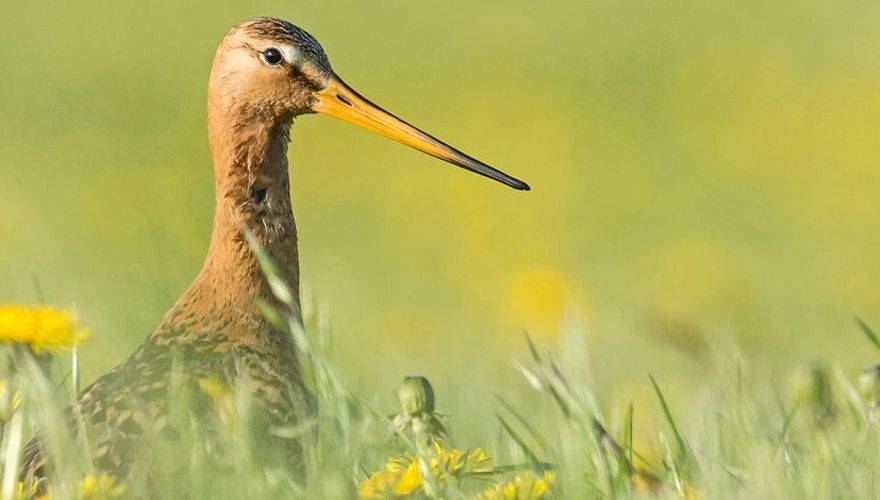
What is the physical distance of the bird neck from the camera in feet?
14.6

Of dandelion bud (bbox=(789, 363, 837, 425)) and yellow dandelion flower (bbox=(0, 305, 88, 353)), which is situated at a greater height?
yellow dandelion flower (bbox=(0, 305, 88, 353))

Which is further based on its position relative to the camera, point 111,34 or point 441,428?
point 111,34

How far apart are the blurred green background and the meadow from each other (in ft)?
0.11

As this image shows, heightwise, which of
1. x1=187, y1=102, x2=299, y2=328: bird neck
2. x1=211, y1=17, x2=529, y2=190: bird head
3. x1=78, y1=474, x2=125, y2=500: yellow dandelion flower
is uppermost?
x1=211, y1=17, x2=529, y2=190: bird head

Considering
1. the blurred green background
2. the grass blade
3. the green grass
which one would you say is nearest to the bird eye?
the blurred green background

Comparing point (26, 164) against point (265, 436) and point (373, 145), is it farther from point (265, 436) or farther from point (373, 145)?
point (265, 436)

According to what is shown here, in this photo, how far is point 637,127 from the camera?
13.5 m

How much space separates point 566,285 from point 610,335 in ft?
3.10

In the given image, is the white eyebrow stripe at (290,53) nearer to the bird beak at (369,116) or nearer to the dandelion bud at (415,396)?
the bird beak at (369,116)

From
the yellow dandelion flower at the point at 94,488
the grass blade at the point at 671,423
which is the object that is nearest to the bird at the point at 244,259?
the yellow dandelion flower at the point at 94,488

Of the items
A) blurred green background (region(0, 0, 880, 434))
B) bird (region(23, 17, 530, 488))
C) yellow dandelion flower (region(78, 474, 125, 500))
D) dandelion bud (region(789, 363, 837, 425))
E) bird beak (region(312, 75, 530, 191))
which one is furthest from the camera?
blurred green background (region(0, 0, 880, 434))

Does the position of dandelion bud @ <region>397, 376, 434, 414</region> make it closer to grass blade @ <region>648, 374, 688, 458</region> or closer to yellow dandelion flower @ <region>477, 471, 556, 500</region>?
yellow dandelion flower @ <region>477, 471, 556, 500</region>

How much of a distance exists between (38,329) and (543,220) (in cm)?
767

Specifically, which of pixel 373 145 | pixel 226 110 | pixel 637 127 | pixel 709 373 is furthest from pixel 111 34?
pixel 709 373
